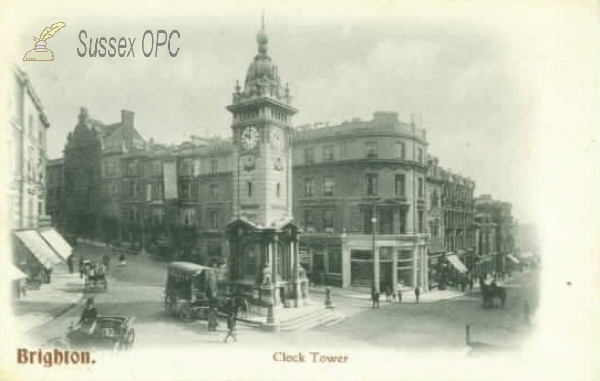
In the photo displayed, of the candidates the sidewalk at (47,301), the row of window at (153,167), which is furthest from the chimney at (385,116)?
the sidewalk at (47,301)

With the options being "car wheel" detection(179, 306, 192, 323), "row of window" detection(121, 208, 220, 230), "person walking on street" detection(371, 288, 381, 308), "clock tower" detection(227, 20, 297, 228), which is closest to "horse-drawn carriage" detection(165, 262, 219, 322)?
"car wheel" detection(179, 306, 192, 323)

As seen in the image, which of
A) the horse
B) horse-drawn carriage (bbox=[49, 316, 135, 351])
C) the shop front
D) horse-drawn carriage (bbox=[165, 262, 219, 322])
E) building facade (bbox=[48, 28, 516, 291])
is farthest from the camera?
the shop front

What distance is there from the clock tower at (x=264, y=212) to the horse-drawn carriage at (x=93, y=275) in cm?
400

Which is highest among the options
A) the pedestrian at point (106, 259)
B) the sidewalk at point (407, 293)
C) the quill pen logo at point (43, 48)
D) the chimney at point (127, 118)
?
the quill pen logo at point (43, 48)

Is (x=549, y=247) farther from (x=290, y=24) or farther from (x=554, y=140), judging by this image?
(x=290, y=24)

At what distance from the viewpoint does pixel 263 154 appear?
511 inches

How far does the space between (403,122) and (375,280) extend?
8421mm

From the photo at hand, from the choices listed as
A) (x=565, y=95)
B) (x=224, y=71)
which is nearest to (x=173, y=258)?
(x=224, y=71)

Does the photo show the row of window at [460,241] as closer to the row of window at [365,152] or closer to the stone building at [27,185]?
the row of window at [365,152]

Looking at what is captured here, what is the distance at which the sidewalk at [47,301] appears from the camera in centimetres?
1035

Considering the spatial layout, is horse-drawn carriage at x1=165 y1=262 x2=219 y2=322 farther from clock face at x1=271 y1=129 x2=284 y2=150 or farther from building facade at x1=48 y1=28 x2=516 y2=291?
clock face at x1=271 y1=129 x2=284 y2=150

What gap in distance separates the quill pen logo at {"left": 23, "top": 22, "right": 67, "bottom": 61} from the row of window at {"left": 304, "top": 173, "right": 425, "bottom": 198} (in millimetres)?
10233

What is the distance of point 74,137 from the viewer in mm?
11445

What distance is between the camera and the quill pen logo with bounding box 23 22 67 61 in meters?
9.95
